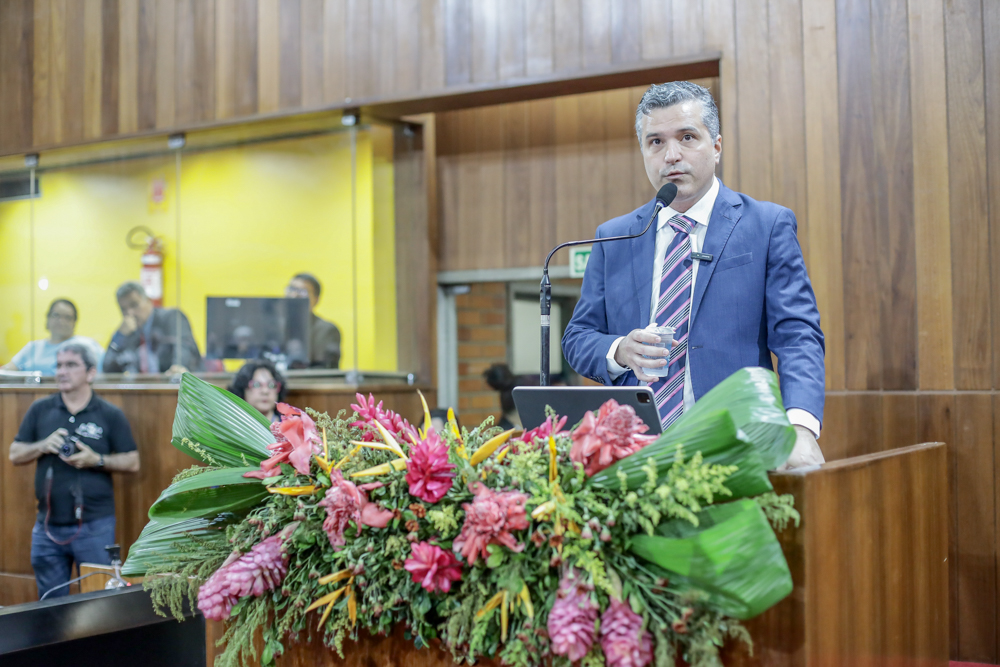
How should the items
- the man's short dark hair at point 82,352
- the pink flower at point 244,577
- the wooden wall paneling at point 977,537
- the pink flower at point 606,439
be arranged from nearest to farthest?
the pink flower at point 606,439 → the pink flower at point 244,577 → the wooden wall paneling at point 977,537 → the man's short dark hair at point 82,352

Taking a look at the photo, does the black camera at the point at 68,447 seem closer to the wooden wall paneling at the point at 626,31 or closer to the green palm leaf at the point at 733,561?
the wooden wall paneling at the point at 626,31

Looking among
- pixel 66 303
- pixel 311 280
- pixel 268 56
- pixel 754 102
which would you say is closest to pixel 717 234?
pixel 754 102

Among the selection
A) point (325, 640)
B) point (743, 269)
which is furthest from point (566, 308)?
point (325, 640)

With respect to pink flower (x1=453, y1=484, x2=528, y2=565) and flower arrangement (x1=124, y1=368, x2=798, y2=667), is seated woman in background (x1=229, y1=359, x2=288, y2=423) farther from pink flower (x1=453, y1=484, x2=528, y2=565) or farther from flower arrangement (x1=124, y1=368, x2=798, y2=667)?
pink flower (x1=453, y1=484, x2=528, y2=565)

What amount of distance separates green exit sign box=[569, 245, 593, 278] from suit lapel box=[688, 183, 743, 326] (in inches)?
99.9

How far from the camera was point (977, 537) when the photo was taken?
3.22 meters

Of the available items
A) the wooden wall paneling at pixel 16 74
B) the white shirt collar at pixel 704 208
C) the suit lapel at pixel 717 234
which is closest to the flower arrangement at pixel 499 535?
the suit lapel at pixel 717 234

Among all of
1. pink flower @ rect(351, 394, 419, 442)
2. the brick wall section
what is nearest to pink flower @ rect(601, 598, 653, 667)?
pink flower @ rect(351, 394, 419, 442)

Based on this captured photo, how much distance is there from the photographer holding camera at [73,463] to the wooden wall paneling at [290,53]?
167 cm

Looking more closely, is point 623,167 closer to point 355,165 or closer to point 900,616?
point 355,165

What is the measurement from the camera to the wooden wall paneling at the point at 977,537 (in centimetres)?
320

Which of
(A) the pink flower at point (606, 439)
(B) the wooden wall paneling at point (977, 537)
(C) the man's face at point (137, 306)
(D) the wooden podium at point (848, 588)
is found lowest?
(B) the wooden wall paneling at point (977, 537)

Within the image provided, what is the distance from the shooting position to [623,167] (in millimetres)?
4387

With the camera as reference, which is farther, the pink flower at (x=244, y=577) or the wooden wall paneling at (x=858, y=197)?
the wooden wall paneling at (x=858, y=197)
